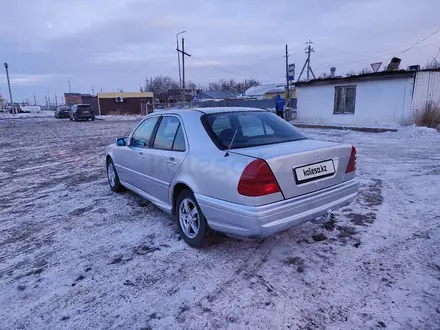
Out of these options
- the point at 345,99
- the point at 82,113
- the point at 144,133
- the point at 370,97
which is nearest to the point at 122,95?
the point at 82,113

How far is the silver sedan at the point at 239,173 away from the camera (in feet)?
8.59

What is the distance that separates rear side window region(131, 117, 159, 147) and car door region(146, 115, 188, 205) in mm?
216

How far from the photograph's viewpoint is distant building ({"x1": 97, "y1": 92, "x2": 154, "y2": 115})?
48.2m

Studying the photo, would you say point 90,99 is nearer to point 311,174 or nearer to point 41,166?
point 41,166

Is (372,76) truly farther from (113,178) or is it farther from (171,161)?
(171,161)

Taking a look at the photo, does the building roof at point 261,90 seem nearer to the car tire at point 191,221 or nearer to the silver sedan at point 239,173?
the silver sedan at point 239,173

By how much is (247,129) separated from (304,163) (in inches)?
34.7

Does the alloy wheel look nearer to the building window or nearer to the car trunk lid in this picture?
the car trunk lid

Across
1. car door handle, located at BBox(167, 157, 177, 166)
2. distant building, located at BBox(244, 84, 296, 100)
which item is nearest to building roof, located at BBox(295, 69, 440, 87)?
car door handle, located at BBox(167, 157, 177, 166)

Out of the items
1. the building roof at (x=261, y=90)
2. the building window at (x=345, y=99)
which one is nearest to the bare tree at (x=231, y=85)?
the building roof at (x=261, y=90)

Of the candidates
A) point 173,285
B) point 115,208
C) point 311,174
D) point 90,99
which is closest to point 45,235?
point 115,208

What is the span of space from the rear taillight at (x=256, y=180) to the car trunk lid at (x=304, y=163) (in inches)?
2.7

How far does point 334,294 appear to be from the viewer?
249 centimetres

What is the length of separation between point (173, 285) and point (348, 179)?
2.19m
